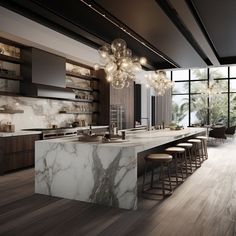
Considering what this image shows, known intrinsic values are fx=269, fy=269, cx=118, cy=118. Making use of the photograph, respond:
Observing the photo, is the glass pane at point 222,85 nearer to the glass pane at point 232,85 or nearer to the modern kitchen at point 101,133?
the glass pane at point 232,85

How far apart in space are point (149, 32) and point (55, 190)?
4426 millimetres

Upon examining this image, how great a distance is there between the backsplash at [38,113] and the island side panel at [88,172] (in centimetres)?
269

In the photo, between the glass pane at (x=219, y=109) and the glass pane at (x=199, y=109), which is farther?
the glass pane at (x=199, y=109)

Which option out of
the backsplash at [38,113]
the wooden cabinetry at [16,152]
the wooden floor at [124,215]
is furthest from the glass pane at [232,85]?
the wooden cabinetry at [16,152]

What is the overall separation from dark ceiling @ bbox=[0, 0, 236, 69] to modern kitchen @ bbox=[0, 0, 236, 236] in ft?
0.10

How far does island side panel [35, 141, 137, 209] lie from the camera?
3475mm

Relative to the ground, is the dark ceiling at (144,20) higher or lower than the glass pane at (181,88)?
higher

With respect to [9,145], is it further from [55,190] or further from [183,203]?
[183,203]

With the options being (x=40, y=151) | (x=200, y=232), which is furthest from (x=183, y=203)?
(x=40, y=151)

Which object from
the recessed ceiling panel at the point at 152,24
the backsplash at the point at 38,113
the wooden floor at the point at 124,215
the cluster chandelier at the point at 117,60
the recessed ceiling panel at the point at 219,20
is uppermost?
the recessed ceiling panel at the point at 219,20

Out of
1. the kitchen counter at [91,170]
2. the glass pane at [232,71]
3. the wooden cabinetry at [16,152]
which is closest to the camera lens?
the kitchen counter at [91,170]

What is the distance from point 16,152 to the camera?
577 cm

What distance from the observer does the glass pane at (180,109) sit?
15.2m

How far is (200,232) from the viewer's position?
279cm
